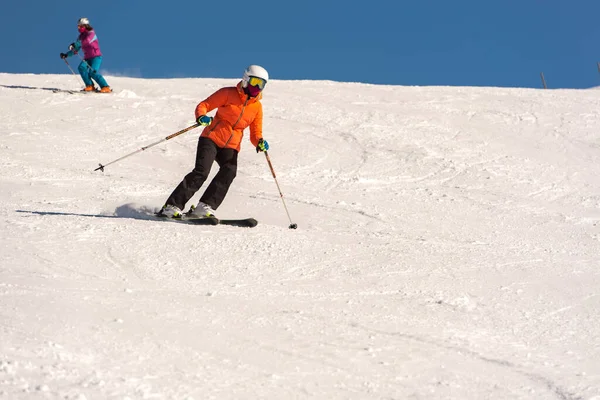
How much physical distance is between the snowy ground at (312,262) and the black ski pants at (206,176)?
0.42 metres

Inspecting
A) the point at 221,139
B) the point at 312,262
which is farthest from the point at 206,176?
the point at 312,262

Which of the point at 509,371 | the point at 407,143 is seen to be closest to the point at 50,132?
the point at 407,143

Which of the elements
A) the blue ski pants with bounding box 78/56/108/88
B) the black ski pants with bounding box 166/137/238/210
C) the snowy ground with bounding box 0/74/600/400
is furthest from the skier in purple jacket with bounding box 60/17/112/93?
the black ski pants with bounding box 166/137/238/210

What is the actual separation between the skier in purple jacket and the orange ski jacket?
28.6ft

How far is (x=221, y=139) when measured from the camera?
7508 millimetres

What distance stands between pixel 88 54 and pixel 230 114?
925 cm

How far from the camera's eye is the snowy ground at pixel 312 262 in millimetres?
3650

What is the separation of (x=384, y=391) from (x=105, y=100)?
11.9m

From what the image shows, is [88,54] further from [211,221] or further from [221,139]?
[211,221]

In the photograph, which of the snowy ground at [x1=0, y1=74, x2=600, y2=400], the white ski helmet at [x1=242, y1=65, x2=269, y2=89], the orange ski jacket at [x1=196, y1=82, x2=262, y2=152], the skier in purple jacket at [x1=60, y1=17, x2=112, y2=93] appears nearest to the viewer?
the snowy ground at [x1=0, y1=74, x2=600, y2=400]

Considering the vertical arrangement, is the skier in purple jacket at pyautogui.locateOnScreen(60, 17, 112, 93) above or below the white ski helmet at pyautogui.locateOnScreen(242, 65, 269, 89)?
above

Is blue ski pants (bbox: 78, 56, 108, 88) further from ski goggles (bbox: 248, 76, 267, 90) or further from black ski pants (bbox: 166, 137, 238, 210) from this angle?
ski goggles (bbox: 248, 76, 267, 90)

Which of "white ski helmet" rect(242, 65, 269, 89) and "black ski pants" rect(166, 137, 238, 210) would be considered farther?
"black ski pants" rect(166, 137, 238, 210)

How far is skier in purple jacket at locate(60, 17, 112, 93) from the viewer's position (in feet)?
51.1
